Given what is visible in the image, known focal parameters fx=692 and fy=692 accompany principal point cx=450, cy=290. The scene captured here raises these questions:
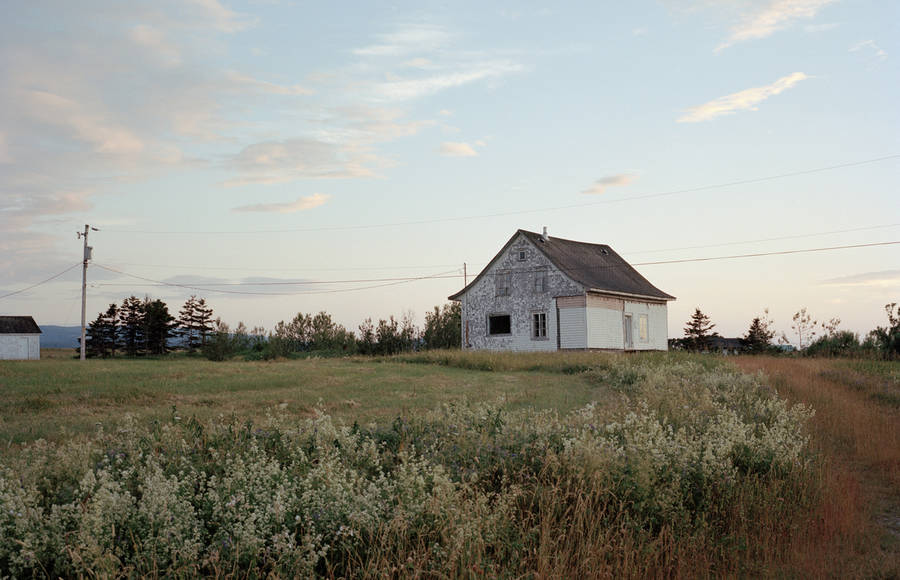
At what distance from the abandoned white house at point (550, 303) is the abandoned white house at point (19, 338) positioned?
1490 inches

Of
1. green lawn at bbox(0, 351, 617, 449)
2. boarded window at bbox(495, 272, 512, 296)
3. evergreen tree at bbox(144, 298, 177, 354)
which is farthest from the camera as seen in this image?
evergreen tree at bbox(144, 298, 177, 354)

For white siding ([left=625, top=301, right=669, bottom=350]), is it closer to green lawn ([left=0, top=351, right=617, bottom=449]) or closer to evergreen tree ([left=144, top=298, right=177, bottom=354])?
A: green lawn ([left=0, top=351, right=617, bottom=449])

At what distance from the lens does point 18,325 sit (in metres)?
56.6

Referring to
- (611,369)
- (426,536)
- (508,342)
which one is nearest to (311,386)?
(611,369)

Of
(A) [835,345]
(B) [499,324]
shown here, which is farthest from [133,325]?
(A) [835,345]

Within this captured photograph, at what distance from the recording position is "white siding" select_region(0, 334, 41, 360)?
181ft

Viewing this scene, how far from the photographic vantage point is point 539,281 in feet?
123

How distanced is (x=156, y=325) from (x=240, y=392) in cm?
4225

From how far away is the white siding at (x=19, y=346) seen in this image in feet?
181

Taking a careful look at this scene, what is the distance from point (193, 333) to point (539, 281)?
31313 mm

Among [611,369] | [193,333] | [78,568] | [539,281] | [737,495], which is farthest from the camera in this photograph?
[193,333]

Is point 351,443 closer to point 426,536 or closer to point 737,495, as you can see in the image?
point 426,536

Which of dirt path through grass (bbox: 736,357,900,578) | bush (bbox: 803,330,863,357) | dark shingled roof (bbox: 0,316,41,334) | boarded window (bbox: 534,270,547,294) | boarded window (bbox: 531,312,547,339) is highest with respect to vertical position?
boarded window (bbox: 534,270,547,294)

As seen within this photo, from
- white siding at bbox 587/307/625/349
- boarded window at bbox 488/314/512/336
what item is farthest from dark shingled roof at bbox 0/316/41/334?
white siding at bbox 587/307/625/349
